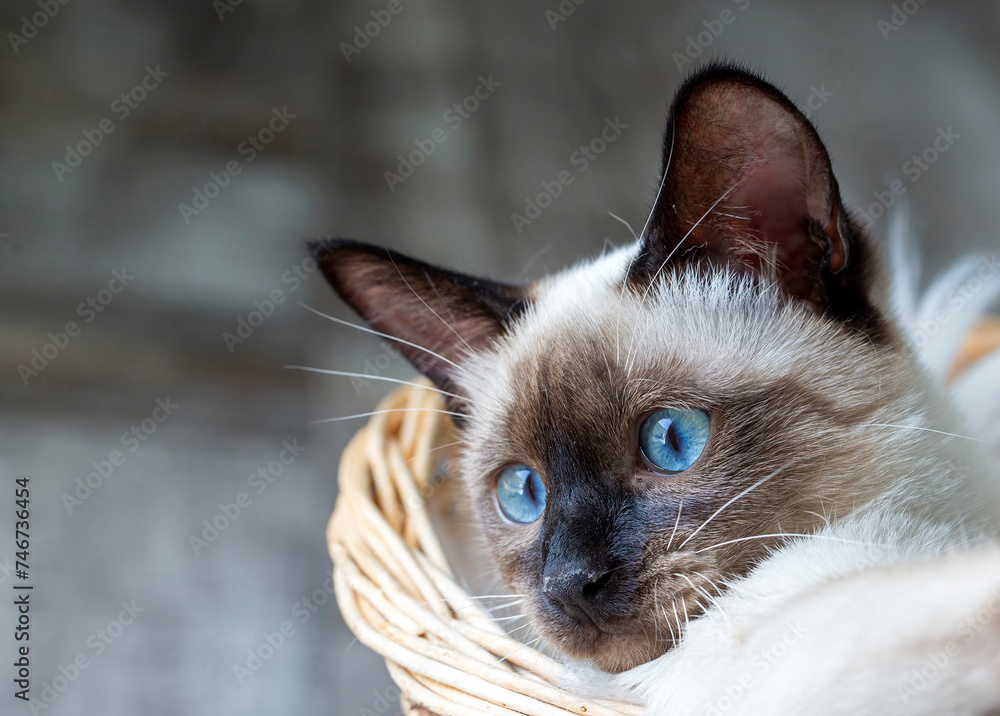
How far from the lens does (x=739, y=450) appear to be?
93 cm

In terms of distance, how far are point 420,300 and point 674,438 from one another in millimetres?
552

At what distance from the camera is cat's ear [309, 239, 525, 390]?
1265 millimetres

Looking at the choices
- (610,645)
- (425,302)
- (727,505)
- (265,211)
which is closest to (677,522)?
(727,505)

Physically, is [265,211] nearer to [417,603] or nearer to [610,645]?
[417,603]

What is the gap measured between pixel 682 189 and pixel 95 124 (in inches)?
69.7

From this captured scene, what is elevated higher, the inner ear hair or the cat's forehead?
the inner ear hair

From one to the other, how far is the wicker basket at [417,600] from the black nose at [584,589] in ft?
0.39

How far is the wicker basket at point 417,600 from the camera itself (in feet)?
3.14

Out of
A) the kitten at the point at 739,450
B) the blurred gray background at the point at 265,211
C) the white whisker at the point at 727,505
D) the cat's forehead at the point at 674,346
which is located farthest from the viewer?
the blurred gray background at the point at 265,211

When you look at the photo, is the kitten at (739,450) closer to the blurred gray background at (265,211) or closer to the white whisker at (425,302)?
the white whisker at (425,302)

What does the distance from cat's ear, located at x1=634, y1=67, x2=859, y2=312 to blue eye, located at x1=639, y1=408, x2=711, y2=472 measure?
0.76 feet

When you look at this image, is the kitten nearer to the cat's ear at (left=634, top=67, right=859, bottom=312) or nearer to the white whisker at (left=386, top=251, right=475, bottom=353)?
the cat's ear at (left=634, top=67, right=859, bottom=312)

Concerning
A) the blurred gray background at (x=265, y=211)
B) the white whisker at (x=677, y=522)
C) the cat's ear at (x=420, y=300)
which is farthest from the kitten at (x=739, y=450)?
the blurred gray background at (x=265, y=211)

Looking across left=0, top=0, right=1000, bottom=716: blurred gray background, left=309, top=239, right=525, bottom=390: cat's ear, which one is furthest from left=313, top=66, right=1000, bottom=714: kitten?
left=0, top=0, right=1000, bottom=716: blurred gray background
